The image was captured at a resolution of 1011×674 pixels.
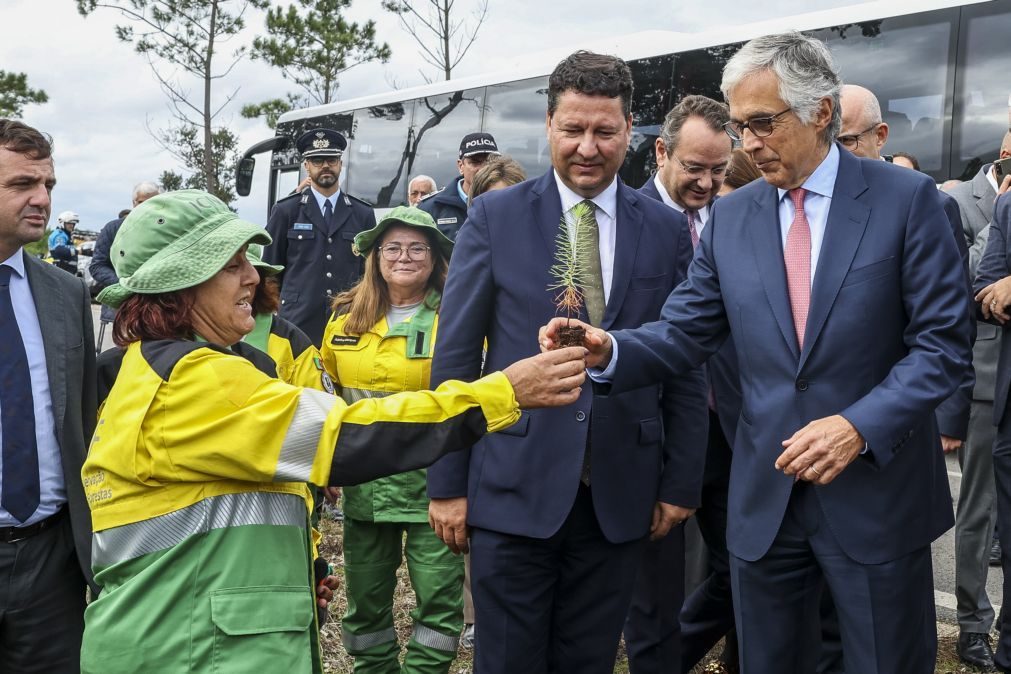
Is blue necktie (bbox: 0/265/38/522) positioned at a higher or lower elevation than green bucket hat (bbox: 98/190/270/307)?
lower

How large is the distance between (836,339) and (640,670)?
5.64ft

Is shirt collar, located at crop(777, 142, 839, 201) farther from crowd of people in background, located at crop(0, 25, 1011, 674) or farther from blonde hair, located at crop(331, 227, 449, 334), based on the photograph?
blonde hair, located at crop(331, 227, 449, 334)

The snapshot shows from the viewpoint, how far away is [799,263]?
2664 mm

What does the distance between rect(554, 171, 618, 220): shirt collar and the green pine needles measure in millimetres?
53

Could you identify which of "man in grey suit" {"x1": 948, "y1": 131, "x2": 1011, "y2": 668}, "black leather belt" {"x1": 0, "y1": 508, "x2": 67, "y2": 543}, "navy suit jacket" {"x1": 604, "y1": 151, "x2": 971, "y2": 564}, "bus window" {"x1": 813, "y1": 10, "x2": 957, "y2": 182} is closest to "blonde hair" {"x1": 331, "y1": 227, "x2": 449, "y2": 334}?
"black leather belt" {"x1": 0, "y1": 508, "x2": 67, "y2": 543}

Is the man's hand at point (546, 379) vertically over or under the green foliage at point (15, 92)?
under

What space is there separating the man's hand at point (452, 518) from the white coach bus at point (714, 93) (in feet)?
22.5

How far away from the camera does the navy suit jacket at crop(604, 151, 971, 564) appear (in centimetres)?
249

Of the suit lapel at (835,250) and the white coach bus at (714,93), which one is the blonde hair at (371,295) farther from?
the white coach bus at (714,93)

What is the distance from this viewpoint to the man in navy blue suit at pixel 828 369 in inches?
98.3

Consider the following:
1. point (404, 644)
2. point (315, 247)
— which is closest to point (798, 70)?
point (404, 644)

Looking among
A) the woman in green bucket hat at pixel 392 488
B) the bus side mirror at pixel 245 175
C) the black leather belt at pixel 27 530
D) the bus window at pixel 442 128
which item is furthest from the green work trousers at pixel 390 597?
the bus side mirror at pixel 245 175

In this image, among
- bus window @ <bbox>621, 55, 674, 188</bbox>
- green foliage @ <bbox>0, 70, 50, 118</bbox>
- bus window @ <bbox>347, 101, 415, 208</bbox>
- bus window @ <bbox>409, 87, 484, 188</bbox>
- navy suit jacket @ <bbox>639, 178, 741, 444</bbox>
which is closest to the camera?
navy suit jacket @ <bbox>639, 178, 741, 444</bbox>

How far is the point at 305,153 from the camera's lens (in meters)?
8.41
